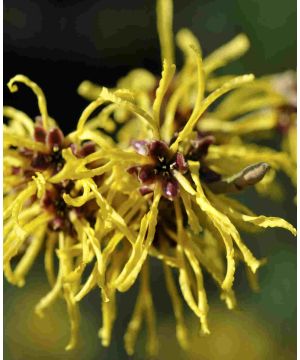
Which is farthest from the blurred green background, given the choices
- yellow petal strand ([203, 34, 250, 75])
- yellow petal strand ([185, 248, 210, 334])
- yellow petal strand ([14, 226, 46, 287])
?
yellow petal strand ([185, 248, 210, 334])

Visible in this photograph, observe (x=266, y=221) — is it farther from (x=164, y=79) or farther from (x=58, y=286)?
(x=58, y=286)

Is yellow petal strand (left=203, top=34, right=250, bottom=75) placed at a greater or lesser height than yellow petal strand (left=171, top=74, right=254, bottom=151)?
greater

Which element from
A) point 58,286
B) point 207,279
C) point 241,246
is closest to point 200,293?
point 241,246

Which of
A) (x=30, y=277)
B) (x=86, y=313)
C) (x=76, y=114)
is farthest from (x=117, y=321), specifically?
(x=76, y=114)

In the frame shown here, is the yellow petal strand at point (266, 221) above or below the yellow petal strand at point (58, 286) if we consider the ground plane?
above

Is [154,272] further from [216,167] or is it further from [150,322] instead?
[216,167]

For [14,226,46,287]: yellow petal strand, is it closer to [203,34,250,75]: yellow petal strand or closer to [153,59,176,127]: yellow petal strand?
[153,59,176,127]: yellow petal strand

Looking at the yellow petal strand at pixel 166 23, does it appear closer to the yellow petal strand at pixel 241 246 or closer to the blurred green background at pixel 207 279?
the yellow petal strand at pixel 241 246

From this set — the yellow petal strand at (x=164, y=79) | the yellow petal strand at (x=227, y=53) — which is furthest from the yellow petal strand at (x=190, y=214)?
the yellow petal strand at (x=227, y=53)
